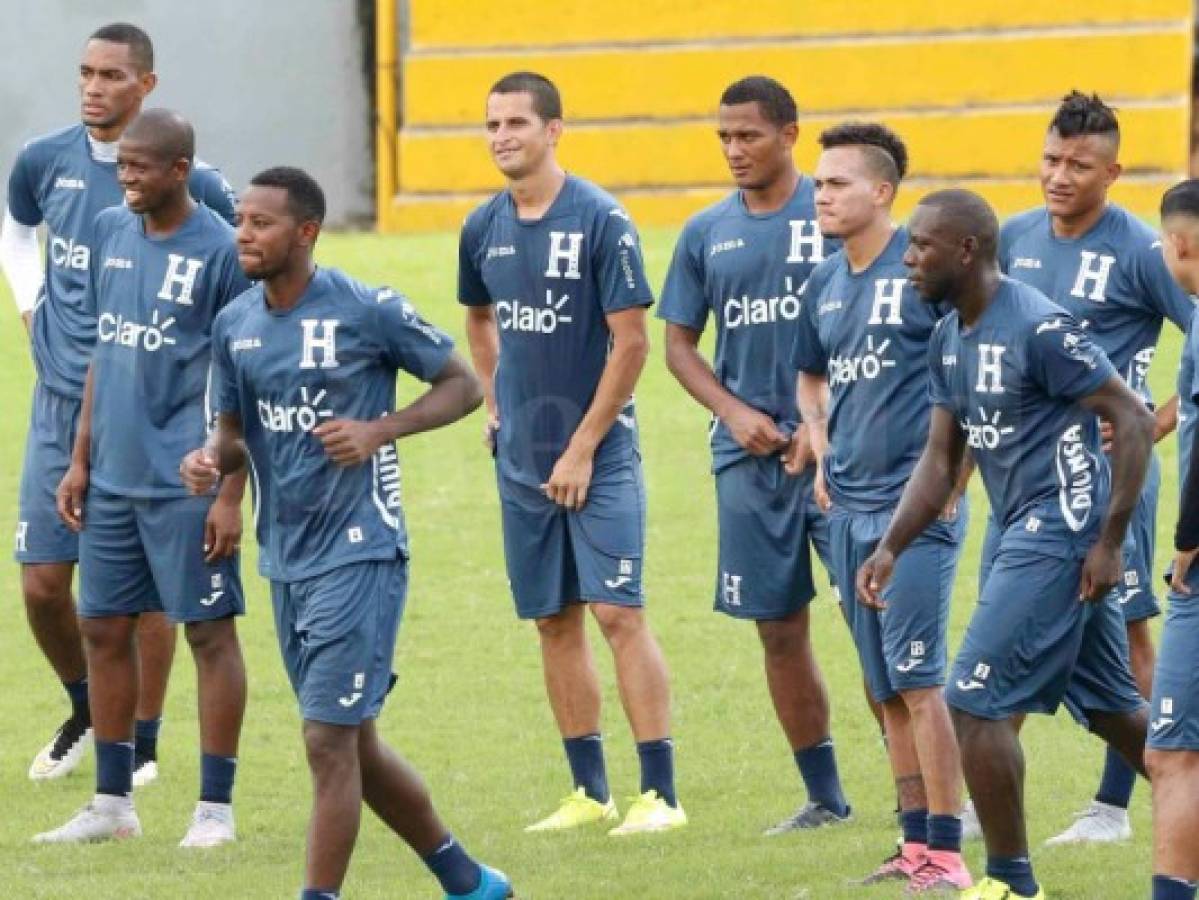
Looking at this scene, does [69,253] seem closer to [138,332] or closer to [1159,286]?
[138,332]

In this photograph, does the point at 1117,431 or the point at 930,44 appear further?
the point at 930,44

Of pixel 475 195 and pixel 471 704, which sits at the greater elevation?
pixel 475 195

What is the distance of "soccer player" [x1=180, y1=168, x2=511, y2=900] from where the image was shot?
8148 mm

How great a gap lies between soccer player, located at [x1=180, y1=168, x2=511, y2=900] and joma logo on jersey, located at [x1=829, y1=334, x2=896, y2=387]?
131 centimetres

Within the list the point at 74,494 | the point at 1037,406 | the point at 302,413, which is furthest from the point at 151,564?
the point at 1037,406

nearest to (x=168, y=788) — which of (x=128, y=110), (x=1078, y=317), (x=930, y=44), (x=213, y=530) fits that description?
(x=213, y=530)

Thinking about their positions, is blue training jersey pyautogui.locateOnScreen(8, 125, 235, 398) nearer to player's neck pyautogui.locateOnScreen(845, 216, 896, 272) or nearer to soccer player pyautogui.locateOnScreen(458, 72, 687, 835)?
soccer player pyautogui.locateOnScreen(458, 72, 687, 835)

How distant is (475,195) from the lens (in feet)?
78.4

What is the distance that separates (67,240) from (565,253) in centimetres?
198

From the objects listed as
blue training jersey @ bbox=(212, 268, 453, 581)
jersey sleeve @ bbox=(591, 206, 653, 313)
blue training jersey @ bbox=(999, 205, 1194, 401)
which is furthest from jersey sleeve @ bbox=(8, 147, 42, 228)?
blue training jersey @ bbox=(999, 205, 1194, 401)

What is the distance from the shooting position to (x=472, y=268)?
33.7 feet

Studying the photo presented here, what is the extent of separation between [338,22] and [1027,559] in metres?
17.1

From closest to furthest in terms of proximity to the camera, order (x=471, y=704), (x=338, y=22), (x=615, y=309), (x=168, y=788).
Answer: (x=615, y=309)
(x=168, y=788)
(x=471, y=704)
(x=338, y=22)

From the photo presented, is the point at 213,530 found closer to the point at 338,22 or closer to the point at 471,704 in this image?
the point at 471,704
